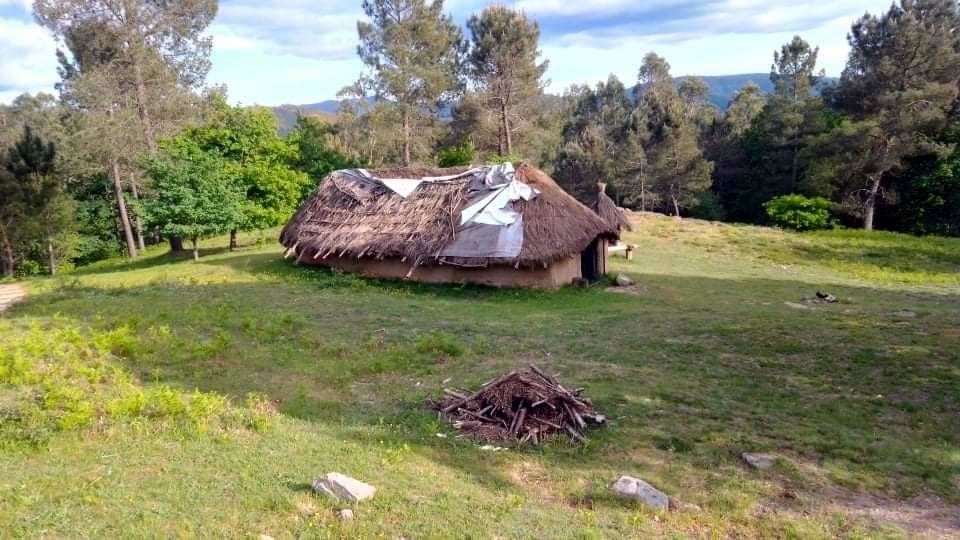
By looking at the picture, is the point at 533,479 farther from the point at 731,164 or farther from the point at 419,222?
the point at 731,164

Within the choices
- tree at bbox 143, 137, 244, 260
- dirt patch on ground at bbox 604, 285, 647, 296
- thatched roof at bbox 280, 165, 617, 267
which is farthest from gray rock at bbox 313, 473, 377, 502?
tree at bbox 143, 137, 244, 260

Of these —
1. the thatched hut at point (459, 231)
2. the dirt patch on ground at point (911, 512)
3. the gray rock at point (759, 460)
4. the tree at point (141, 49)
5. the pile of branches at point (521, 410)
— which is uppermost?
the tree at point (141, 49)

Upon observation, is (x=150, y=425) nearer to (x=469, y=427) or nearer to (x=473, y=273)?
(x=469, y=427)

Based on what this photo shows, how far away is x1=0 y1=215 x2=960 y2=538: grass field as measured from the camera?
4.60m

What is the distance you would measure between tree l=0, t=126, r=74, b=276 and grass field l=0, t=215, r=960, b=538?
9173 mm

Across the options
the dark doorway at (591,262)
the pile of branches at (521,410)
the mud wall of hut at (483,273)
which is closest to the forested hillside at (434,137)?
the mud wall of hut at (483,273)

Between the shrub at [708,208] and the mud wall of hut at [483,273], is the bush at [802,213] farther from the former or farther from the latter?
the mud wall of hut at [483,273]

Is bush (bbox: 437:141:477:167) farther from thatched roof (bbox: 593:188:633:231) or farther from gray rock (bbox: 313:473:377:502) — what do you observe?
gray rock (bbox: 313:473:377:502)

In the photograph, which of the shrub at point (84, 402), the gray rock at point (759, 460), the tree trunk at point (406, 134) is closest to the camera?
the shrub at point (84, 402)

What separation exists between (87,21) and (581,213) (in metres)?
18.4

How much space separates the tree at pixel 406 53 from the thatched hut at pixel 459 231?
12.1m

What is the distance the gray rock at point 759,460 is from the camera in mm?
5843

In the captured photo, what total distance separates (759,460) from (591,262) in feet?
39.3

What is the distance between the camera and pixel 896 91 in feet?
90.8
